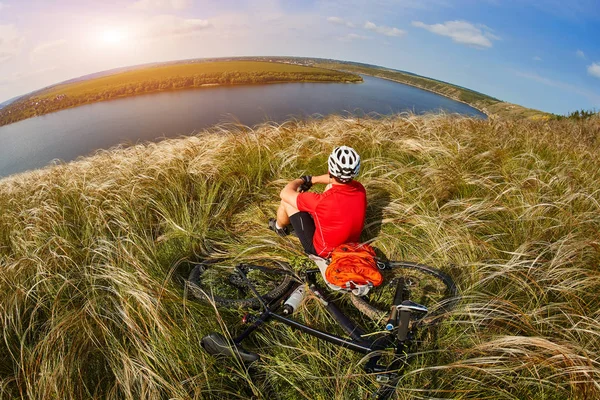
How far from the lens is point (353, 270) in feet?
7.76

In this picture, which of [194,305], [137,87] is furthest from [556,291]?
[137,87]

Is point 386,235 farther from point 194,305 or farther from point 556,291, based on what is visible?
point 194,305

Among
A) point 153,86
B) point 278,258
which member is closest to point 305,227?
point 278,258

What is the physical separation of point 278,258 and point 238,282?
60cm

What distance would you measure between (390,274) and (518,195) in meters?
1.78

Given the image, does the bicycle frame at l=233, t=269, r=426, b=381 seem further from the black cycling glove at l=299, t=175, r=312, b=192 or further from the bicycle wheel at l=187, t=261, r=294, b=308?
the black cycling glove at l=299, t=175, r=312, b=192

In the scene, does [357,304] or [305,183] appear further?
[305,183]

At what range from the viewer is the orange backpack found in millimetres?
2332

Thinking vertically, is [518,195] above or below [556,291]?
above

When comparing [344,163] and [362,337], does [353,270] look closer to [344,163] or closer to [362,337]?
[362,337]

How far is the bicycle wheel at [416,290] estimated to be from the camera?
237 centimetres

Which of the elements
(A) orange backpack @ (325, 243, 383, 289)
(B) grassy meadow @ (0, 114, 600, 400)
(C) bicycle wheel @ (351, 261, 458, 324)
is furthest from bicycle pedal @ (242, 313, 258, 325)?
(C) bicycle wheel @ (351, 261, 458, 324)

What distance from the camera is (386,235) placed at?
10.8ft

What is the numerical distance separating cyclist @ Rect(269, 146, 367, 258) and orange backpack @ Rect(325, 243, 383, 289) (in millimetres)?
369
